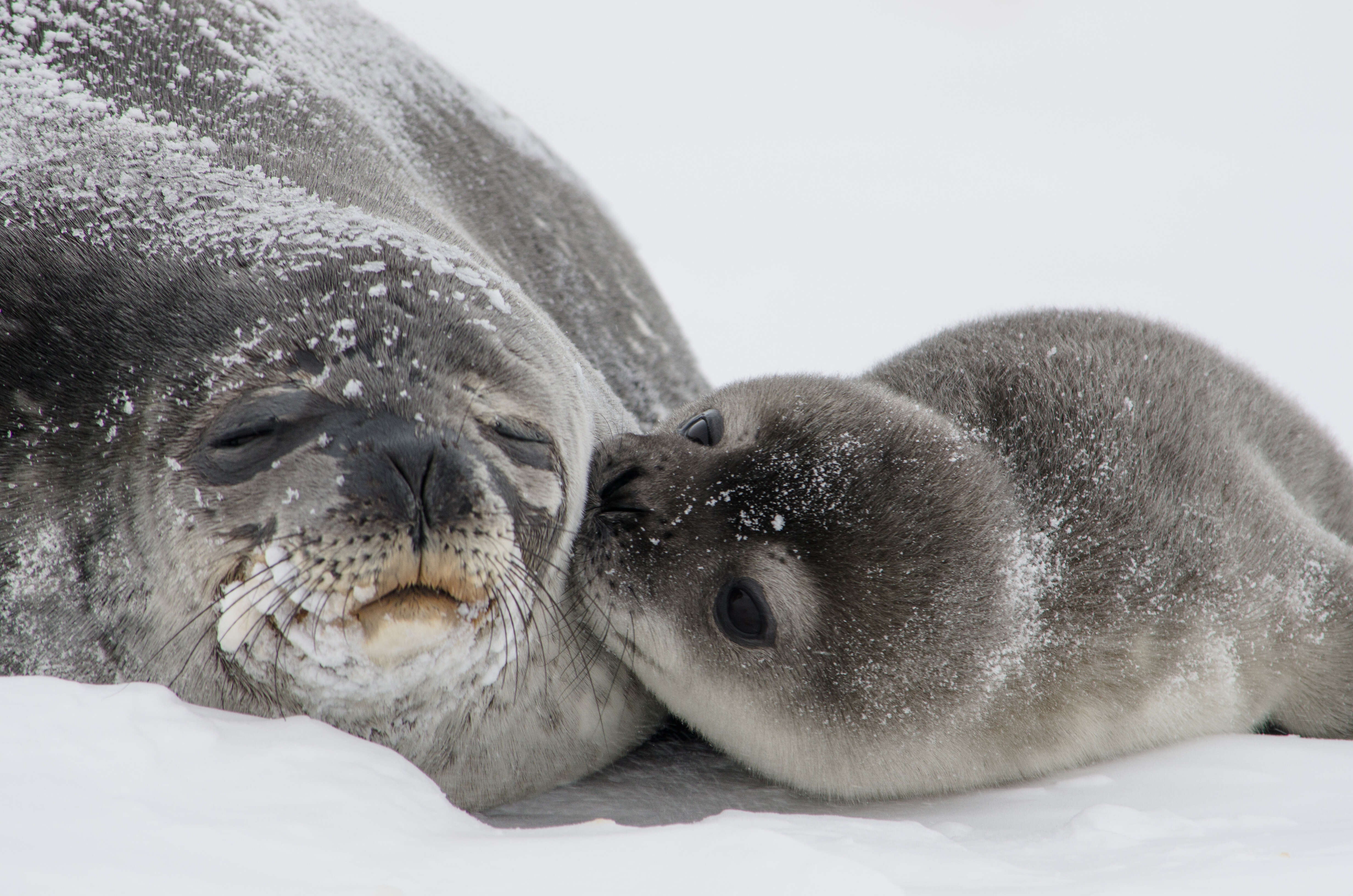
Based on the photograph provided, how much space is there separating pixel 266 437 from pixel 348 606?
1.13ft

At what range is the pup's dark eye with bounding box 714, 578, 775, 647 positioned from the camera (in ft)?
8.84

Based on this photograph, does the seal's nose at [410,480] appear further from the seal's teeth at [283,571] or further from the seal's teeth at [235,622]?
the seal's teeth at [235,622]

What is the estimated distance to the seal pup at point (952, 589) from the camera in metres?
2.63

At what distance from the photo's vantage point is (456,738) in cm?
239

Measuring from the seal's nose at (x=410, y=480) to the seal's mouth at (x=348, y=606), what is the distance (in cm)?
8

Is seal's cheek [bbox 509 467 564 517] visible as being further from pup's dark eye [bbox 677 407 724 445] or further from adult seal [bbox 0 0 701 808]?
pup's dark eye [bbox 677 407 724 445]

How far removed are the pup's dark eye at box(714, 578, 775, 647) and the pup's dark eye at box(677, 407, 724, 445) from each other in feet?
1.45

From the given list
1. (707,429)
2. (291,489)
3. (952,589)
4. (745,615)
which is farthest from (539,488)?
(952,589)

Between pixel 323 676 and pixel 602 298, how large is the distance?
8.47 feet

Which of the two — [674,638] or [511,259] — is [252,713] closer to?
[674,638]

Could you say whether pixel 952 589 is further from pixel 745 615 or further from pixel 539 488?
pixel 539 488

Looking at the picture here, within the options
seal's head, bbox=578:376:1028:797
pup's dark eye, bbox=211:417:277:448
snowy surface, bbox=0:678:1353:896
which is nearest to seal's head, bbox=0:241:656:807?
pup's dark eye, bbox=211:417:277:448

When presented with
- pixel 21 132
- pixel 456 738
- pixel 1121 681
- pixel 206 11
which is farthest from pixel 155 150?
pixel 1121 681

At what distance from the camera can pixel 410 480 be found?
1.93 metres
